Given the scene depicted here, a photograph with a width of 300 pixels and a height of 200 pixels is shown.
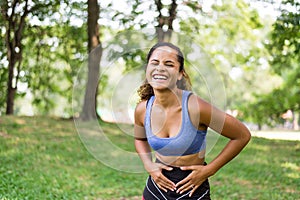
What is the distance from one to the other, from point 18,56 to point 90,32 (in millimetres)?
5002

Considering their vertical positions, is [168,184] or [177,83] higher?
[177,83]

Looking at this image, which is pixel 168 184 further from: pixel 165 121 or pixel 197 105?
pixel 197 105

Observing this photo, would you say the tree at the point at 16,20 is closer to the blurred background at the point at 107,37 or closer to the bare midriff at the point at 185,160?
the blurred background at the point at 107,37

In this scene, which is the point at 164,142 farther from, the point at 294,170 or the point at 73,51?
the point at 73,51

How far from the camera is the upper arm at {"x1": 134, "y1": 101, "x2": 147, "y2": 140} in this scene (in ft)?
8.87

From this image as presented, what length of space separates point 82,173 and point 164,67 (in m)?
6.11

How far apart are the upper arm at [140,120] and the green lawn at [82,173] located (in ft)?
7.29

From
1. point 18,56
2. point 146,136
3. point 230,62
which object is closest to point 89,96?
point 146,136

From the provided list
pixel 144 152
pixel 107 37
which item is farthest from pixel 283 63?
pixel 144 152

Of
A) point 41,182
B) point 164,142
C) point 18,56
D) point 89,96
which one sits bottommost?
point 41,182

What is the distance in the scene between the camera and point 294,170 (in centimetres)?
901

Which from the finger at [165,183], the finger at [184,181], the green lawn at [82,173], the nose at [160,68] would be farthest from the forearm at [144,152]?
the green lawn at [82,173]

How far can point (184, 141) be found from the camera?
2.43 metres

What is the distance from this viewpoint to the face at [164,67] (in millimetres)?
2426
